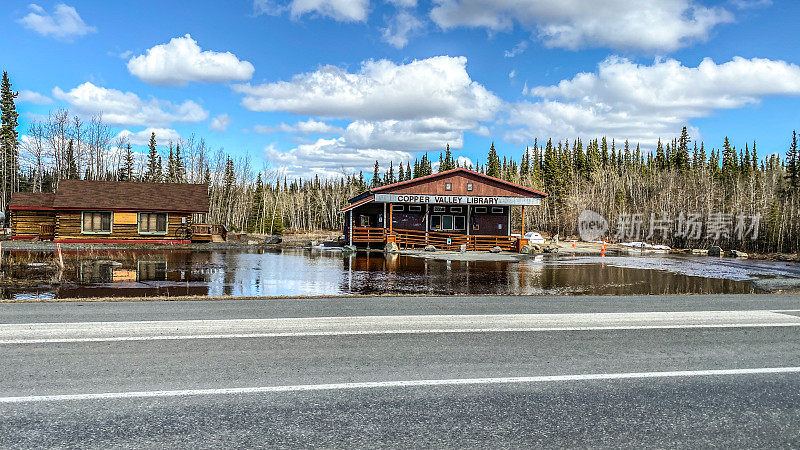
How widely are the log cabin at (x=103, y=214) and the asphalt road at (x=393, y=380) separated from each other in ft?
108

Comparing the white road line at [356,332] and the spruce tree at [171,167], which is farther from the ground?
the spruce tree at [171,167]

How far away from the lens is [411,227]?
4262 centimetres

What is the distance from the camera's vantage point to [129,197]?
4141 cm

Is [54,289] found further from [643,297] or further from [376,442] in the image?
[643,297]

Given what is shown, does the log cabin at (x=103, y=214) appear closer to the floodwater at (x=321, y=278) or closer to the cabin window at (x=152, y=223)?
the cabin window at (x=152, y=223)

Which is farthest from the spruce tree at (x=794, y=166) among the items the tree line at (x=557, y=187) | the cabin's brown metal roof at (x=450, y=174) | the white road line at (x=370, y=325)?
the white road line at (x=370, y=325)

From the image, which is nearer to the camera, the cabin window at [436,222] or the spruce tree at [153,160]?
the cabin window at [436,222]

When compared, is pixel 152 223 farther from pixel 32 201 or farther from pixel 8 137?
pixel 8 137

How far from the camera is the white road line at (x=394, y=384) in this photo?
5020mm

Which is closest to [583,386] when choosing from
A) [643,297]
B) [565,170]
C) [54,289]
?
[643,297]

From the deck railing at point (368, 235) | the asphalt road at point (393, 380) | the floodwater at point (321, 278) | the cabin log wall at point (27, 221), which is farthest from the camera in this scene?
the cabin log wall at point (27, 221)

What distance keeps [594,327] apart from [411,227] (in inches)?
1333

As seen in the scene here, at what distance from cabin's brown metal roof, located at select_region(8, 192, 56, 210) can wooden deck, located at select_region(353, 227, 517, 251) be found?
74.4ft

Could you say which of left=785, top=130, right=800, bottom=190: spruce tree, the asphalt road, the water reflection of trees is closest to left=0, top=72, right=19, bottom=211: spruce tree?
the water reflection of trees
